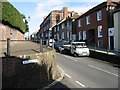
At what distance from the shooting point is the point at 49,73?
27.1 feet

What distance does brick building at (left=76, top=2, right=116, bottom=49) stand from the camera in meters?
23.6

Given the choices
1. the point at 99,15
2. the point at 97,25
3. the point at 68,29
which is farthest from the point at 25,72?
the point at 68,29

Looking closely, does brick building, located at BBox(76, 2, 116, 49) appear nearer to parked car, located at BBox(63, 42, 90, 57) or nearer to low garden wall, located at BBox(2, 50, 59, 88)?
parked car, located at BBox(63, 42, 90, 57)

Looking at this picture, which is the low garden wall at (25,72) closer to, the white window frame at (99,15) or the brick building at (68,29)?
the white window frame at (99,15)

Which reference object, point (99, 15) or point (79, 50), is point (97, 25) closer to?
point (99, 15)

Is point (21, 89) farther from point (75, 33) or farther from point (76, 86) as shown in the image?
point (75, 33)

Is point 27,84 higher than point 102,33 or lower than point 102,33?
lower

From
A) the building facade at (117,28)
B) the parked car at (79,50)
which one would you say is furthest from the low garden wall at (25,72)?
the building facade at (117,28)

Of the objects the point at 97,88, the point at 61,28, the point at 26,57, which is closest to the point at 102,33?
the point at 97,88

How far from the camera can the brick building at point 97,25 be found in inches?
928

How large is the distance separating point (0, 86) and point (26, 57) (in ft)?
5.42

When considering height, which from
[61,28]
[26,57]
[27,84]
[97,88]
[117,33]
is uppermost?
[61,28]

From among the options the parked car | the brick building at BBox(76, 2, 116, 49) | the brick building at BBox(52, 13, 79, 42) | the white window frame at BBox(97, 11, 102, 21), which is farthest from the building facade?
the brick building at BBox(52, 13, 79, 42)

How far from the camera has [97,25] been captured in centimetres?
2645
